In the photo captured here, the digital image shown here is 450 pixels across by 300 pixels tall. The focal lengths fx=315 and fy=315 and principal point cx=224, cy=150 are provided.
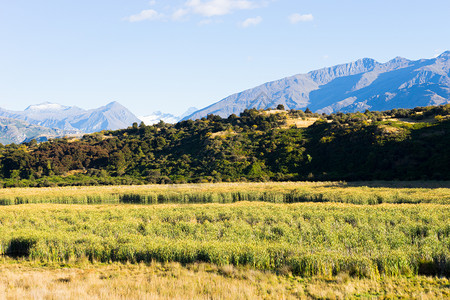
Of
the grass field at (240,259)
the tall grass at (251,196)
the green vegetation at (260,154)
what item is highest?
the green vegetation at (260,154)

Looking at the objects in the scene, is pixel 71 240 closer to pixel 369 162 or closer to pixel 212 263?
pixel 212 263

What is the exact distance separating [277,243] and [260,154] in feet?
254

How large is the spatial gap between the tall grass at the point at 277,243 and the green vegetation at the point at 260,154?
154 ft

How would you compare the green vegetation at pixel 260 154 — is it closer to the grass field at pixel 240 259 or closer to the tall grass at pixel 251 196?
the tall grass at pixel 251 196

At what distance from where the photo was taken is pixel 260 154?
96125 millimetres

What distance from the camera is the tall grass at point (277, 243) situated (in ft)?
52.8

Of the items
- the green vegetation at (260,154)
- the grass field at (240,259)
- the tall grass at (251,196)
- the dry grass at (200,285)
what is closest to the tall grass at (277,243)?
the grass field at (240,259)

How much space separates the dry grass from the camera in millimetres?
12938

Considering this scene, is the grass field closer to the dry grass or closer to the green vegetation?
the dry grass

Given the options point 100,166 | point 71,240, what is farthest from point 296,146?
point 71,240

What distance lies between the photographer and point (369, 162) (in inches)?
Answer: 3029

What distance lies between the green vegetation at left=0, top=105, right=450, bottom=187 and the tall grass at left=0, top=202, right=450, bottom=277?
4697cm

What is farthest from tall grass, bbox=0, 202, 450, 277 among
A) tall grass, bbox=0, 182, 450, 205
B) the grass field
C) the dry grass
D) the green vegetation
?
the green vegetation

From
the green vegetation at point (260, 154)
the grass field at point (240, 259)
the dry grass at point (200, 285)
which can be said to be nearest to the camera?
the dry grass at point (200, 285)
